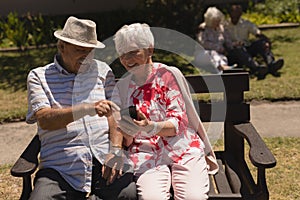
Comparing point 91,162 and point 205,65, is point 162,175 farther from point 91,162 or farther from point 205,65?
A: point 205,65

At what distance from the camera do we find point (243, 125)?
3820 millimetres

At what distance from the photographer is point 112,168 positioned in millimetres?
3318

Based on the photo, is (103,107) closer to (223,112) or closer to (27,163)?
(27,163)

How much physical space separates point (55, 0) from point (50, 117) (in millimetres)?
12241

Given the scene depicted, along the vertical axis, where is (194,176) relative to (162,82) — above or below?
below

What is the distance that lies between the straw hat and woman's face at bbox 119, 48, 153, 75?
0.21 m

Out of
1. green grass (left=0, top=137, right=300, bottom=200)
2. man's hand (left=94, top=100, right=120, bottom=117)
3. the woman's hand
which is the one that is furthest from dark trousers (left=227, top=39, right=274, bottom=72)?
man's hand (left=94, top=100, right=120, bottom=117)

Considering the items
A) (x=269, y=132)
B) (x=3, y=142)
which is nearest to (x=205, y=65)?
(x=269, y=132)

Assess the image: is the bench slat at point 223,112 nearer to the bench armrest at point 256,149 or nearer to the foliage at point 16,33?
the bench armrest at point 256,149

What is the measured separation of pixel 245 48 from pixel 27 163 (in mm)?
6167

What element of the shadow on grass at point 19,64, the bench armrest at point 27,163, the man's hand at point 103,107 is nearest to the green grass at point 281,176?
the bench armrest at point 27,163

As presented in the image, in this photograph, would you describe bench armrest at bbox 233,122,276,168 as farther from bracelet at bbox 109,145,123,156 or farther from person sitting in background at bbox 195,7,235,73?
person sitting in background at bbox 195,7,235,73

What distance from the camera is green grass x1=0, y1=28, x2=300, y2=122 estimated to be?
7043mm

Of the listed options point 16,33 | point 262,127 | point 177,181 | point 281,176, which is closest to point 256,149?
point 177,181
